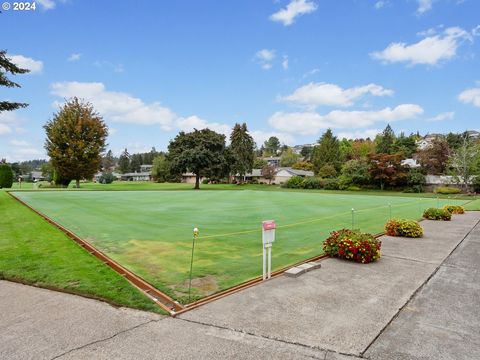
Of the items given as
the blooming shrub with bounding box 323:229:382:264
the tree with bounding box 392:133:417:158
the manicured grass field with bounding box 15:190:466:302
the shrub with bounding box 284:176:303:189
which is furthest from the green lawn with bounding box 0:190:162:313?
the tree with bounding box 392:133:417:158

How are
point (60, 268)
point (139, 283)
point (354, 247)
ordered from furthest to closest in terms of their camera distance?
point (354, 247)
point (60, 268)
point (139, 283)

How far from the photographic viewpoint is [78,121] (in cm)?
3853

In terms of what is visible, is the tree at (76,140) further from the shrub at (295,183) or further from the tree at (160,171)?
the tree at (160,171)

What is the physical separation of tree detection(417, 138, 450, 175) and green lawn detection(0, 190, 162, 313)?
62.8 m

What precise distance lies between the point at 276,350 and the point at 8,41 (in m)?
22.6

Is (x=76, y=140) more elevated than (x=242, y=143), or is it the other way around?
(x=242, y=143)

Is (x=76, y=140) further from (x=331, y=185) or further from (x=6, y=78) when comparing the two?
(x=331, y=185)

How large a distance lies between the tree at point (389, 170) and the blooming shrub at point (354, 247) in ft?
139

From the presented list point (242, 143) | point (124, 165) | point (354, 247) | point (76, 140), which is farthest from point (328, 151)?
point (124, 165)

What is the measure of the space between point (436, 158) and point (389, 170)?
1894 cm

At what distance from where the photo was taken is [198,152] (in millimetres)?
44062

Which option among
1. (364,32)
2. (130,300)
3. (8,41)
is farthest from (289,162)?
(130,300)

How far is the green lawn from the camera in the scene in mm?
5137

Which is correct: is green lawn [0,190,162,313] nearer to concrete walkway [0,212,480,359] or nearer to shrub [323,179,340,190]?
concrete walkway [0,212,480,359]
